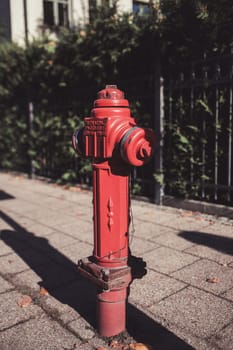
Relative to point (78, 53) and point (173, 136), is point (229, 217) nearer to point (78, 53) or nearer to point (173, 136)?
point (173, 136)

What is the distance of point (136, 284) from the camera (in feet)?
11.3

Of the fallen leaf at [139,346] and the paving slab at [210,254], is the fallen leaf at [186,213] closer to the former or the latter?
the paving slab at [210,254]

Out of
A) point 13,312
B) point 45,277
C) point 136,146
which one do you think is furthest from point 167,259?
point 136,146

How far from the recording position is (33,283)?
11.7 ft

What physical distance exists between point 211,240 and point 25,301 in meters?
2.41

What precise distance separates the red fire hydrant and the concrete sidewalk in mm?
296

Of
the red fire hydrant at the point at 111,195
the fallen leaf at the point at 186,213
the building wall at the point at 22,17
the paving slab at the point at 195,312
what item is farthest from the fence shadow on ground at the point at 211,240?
the building wall at the point at 22,17

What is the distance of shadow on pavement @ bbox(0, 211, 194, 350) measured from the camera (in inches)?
103

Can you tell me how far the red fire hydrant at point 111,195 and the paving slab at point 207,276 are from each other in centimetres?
101

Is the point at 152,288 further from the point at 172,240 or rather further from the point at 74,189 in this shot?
the point at 74,189

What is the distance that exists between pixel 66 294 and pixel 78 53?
534 cm

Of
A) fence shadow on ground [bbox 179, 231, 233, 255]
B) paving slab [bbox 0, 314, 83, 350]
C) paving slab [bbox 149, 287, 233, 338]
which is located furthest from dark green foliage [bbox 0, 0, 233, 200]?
paving slab [bbox 0, 314, 83, 350]

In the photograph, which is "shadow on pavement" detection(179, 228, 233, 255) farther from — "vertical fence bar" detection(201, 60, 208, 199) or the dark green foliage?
the dark green foliage

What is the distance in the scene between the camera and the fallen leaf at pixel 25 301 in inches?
123
